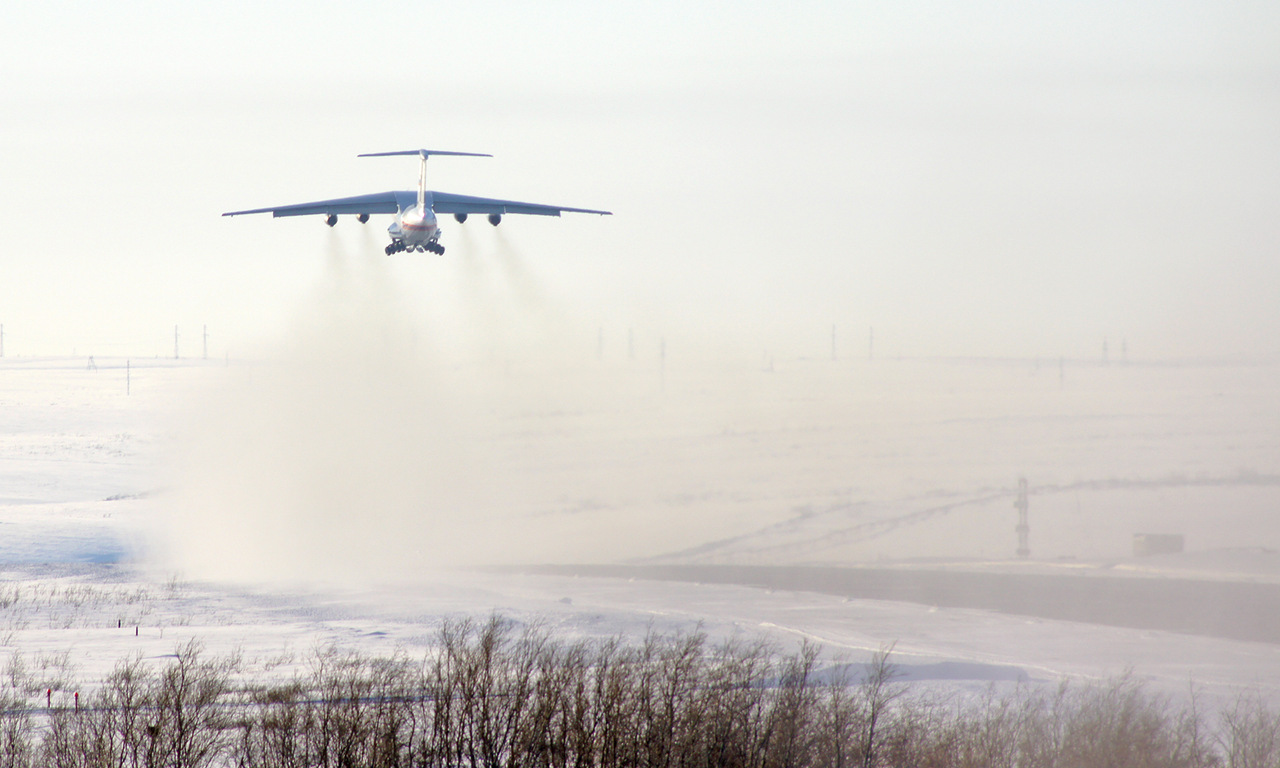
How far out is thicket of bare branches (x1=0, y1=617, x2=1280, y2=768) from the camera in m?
49.4

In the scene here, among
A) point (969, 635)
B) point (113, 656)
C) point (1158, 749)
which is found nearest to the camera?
point (1158, 749)

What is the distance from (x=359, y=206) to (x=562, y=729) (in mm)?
32062

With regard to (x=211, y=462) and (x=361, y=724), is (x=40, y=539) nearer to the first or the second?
(x=211, y=462)

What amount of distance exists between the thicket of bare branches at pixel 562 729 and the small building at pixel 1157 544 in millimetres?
100449

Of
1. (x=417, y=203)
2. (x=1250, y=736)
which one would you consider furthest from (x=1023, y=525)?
(x=417, y=203)

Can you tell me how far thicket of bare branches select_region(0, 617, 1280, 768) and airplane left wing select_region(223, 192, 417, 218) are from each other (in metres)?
23.8

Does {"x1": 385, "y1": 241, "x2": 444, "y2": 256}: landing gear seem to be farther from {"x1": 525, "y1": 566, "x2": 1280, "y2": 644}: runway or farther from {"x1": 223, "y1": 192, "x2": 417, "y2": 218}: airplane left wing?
{"x1": 525, "y1": 566, "x2": 1280, "y2": 644}: runway

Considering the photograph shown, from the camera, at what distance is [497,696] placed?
54625mm

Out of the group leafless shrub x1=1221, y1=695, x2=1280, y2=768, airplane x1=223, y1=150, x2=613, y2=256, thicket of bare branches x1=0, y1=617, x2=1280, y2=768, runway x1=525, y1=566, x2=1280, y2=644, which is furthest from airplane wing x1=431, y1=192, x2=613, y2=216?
runway x1=525, y1=566, x2=1280, y2=644

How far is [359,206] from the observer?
69.8 m

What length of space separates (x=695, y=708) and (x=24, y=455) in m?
121

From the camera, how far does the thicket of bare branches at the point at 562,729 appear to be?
4938 cm

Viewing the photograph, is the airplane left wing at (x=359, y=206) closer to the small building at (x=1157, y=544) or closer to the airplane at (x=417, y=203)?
the airplane at (x=417, y=203)

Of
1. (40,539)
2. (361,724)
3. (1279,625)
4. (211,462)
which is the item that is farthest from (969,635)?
(211,462)
